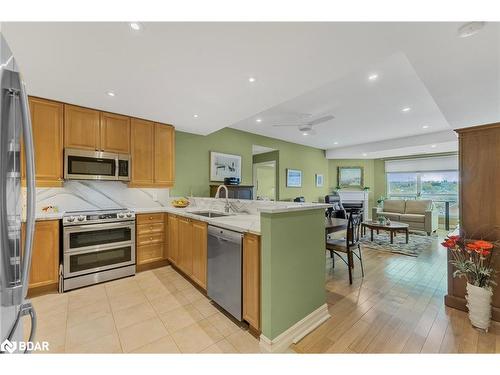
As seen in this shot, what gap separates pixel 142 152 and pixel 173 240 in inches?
60.6

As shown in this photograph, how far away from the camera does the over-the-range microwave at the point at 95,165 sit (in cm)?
295

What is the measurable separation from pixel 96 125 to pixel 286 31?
296cm

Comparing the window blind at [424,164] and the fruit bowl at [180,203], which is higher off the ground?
the window blind at [424,164]

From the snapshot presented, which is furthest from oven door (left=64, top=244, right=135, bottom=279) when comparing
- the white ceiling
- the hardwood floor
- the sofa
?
the sofa

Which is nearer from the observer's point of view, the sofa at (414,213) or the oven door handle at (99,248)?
the oven door handle at (99,248)

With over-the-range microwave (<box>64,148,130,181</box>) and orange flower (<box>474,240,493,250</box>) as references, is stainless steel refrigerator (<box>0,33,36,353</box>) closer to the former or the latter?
over-the-range microwave (<box>64,148,130,181</box>)

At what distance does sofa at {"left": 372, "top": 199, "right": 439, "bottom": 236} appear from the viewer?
5.83m

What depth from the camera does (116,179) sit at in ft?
10.8

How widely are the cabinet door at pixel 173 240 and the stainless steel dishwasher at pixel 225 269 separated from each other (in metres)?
1.03

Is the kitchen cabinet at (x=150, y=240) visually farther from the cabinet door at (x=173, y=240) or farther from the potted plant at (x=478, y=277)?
the potted plant at (x=478, y=277)

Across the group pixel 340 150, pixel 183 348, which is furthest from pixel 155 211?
pixel 340 150

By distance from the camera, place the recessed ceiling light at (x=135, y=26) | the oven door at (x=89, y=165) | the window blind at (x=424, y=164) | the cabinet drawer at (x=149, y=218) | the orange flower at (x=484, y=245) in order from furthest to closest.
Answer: the window blind at (x=424, y=164) < the cabinet drawer at (x=149, y=218) < the oven door at (x=89, y=165) < the orange flower at (x=484, y=245) < the recessed ceiling light at (x=135, y=26)

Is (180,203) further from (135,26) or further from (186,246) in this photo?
(135,26)

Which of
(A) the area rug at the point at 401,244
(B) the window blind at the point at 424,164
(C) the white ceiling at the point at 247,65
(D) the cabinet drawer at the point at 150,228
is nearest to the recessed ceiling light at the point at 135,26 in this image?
(C) the white ceiling at the point at 247,65
